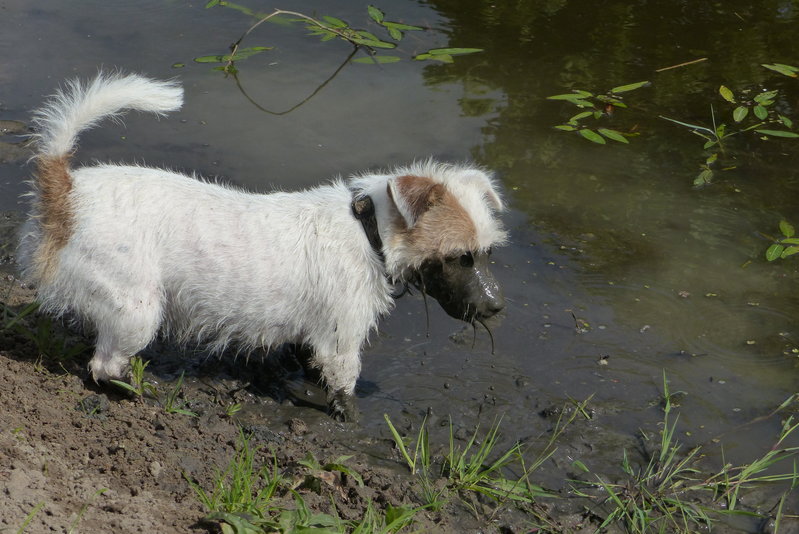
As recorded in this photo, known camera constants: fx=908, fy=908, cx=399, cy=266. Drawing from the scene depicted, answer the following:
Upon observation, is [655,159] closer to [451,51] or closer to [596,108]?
[596,108]

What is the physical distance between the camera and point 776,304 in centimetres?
612

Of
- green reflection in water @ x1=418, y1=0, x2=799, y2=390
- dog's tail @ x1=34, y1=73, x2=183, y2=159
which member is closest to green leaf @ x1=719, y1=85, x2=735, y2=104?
green reflection in water @ x1=418, y1=0, x2=799, y2=390

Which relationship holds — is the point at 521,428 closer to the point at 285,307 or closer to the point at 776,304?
the point at 285,307

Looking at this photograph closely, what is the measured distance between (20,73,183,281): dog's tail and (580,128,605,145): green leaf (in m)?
4.10

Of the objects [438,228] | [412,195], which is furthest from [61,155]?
[438,228]

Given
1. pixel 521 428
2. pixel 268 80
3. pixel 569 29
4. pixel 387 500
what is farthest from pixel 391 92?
pixel 387 500

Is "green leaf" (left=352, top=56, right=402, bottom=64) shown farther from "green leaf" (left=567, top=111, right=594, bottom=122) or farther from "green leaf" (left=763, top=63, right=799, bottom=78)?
"green leaf" (left=763, top=63, right=799, bottom=78)

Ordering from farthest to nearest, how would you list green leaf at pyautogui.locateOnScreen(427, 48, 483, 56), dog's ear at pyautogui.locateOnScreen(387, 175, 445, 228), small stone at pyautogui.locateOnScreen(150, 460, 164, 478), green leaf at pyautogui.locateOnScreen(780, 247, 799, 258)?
green leaf at pyautogui.locateOnScreen(427, 48, 483, 56) < green leaf at pyautogui.locateOnScreen(780, 247, 799, 258) < dog's ear at pyautogui.locateOnScreen(387, 175, 445, 228) < small stone at pyautogui.locateOnScreen(150, 460, 164, 478)

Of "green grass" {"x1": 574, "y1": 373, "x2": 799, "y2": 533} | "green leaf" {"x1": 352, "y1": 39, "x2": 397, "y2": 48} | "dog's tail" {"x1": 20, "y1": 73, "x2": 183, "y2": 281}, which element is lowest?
"green grass" {"x1": 574, "y1": 373, "x2": 799, "y2": 533}

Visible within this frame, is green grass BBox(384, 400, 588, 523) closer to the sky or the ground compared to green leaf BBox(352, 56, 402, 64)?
closer to the ground

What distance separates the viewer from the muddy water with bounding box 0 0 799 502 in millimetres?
5430

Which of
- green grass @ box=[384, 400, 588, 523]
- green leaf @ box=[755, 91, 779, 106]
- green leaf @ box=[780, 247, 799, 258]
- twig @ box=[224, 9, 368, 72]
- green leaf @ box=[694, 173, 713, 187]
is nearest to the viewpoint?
green grass @ box=[384, 400, 588, 523]

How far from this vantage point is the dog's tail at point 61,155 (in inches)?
175

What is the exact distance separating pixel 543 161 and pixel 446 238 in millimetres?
3044
